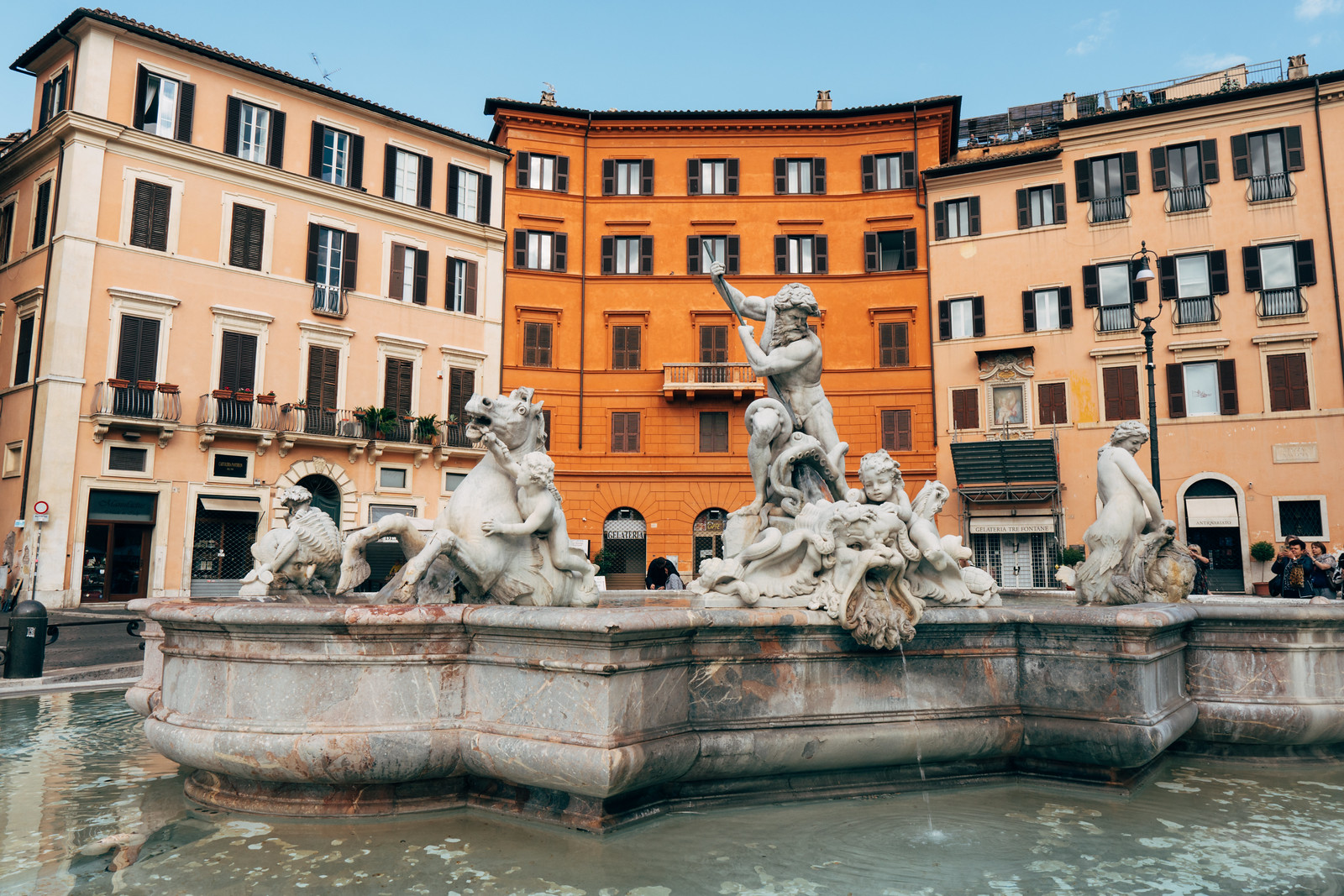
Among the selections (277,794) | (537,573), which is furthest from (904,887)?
(277,794)

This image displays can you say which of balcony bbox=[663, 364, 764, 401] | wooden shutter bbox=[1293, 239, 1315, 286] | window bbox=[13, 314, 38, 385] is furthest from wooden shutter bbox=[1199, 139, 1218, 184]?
window bbox=[13, 314, 38, 385]

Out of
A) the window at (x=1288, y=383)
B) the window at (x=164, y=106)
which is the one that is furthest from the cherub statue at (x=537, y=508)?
the window at (x=1288, y=383)

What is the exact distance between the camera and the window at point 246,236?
87.3 feet

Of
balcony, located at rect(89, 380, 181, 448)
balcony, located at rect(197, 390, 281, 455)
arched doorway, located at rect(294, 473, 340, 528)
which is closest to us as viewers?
balcony, located at rect(89, 380, 181, 448)

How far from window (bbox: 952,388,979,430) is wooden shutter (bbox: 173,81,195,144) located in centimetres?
2421

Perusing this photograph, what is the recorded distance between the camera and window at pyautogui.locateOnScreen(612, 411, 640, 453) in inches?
1248

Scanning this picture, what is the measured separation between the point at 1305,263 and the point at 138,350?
107 feet

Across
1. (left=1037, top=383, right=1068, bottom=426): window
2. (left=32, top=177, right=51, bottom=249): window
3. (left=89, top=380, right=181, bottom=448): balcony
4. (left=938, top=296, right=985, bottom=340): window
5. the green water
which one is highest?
(left=32, top=177, right=51, bottom=249): window

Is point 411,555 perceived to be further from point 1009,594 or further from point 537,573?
point 1009,594

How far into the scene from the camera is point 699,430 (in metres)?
31.6

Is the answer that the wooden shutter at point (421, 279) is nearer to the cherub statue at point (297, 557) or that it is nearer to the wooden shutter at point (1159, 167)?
the wooden shutter at point (1159, 167)

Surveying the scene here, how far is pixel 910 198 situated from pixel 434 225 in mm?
16172

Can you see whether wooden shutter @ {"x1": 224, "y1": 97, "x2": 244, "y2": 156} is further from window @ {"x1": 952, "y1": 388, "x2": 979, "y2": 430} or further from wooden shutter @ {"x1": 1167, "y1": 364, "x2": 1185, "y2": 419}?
wooden shutter @ {"x1": 1167, "y1": 364, "x2": 1185, "y2": 419}

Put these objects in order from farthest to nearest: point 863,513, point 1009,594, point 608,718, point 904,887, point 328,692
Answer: point 1009,594, point 863,513, point 328,692, point 608,718, point 904,887
